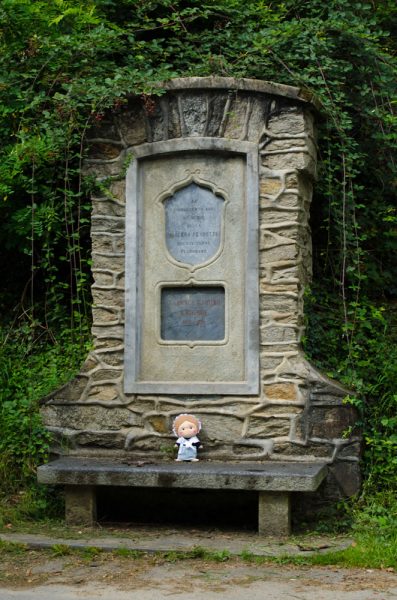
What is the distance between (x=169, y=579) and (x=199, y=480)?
0.99m

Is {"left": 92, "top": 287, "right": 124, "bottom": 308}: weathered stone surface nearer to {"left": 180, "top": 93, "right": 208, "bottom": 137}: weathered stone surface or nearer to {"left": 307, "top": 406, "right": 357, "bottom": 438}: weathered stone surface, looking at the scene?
{"left": 180, "top": 93, "right": 208, "bottom": 137}: weathered stone surface

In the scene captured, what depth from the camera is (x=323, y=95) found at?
22.9 feet

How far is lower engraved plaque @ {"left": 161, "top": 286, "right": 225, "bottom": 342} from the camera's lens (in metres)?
6.75

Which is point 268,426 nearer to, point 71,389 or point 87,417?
point 87,417

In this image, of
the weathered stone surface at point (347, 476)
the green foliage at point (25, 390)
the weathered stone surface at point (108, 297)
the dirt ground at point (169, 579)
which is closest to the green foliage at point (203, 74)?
the green foliage at point (25, 390)

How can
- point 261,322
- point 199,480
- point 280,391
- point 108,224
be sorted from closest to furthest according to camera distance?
1. point 199,480
2. point 280,391
3. point 261,322
4. point 108,224

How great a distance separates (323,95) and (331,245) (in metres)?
1.36

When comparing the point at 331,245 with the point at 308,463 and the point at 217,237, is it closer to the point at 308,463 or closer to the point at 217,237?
the point at 217,237

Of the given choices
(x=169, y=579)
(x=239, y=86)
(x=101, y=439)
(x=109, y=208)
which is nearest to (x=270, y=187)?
(x=239, y=86)

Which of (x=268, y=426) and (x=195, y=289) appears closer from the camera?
(x=268, y=426)

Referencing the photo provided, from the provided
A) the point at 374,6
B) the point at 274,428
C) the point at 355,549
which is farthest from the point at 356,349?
the point at 374,6

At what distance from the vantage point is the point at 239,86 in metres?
6.75

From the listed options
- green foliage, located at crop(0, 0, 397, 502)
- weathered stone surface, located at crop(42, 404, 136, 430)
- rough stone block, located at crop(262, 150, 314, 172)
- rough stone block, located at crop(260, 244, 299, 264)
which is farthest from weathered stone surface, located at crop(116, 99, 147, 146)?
weathered stone surface, located at crop(42, 404, 136, 430)

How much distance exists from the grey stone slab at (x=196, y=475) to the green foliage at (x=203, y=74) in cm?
70
